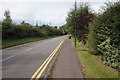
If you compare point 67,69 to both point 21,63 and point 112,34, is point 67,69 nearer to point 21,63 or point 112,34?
point 112,34

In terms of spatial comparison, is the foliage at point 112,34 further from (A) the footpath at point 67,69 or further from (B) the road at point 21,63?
(B) the road at point 21,63

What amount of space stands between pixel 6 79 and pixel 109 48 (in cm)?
552

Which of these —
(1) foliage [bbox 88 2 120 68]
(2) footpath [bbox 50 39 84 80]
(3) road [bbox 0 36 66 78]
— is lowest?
(3) road [bbox 0 36 66 78]

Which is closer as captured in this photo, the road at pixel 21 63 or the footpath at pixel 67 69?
the footpath at pixel 67 69

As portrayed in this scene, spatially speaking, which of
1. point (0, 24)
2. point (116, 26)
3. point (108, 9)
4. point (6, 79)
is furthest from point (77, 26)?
point (0, 24)

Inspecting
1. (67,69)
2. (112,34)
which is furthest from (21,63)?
(112,34)

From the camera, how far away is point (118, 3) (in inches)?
227

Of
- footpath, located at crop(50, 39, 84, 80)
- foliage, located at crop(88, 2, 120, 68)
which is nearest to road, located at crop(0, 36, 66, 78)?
footpath, located at crop(50, 39, 84, 80)

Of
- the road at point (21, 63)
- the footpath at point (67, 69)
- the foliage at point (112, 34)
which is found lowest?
the road at point (21, 63)

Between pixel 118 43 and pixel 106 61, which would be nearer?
pixel 118 43

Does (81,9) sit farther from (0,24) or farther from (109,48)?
(0,24)

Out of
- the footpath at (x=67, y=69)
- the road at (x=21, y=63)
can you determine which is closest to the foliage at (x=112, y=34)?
the footpath at (x=67, y=69)

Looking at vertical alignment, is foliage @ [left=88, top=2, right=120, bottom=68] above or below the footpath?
above

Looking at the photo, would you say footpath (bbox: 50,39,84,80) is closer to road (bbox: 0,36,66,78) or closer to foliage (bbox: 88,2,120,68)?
road (bbox: 0,36,66,78)
